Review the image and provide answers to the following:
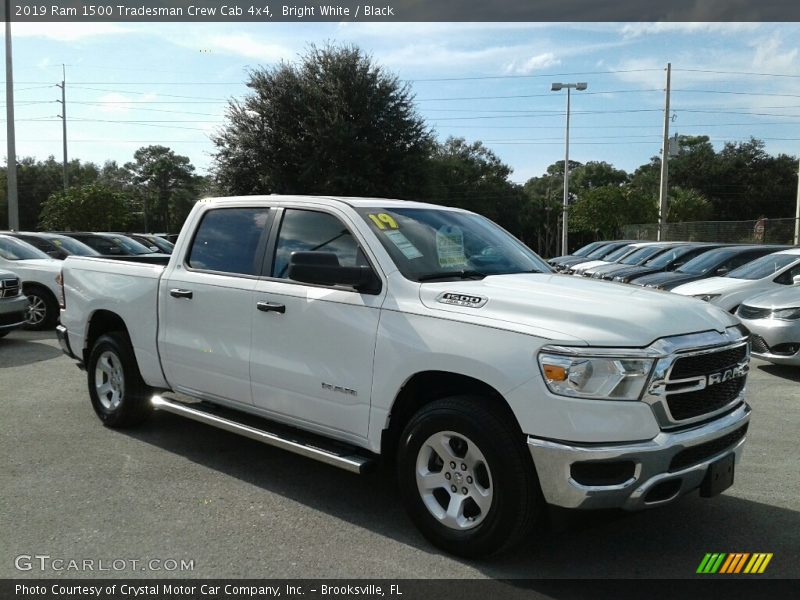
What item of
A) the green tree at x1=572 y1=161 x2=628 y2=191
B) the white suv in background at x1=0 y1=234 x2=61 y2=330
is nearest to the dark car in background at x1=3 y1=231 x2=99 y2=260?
the white suv in background at x1=0 y1=234 x2=61 y2=330

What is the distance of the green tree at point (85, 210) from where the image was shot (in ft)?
119

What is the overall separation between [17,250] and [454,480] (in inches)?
475

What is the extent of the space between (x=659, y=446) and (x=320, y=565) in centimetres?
180

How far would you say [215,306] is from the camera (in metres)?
4.90

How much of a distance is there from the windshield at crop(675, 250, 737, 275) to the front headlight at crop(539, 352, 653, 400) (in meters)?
11.2

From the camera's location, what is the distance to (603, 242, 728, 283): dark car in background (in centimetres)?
1562

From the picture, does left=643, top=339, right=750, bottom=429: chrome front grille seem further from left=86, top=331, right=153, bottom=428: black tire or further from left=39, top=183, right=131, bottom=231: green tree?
left=39, top=183, right=131, bottom=231: green tree

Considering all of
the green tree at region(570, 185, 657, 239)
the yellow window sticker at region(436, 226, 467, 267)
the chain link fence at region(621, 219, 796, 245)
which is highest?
the green tree at region(570, 185, 657, 239)

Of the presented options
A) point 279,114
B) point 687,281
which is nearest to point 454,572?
point 687,281

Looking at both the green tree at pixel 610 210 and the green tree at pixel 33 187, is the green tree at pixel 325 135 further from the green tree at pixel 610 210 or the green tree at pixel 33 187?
the green tree at pixel 33 187

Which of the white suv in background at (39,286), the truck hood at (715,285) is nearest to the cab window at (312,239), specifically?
the truck hood at (715,285)

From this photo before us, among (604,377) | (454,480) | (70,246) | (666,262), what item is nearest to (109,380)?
(454,480)

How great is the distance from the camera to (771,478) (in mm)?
4891

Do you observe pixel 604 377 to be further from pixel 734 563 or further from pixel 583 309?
pixel 734 563
